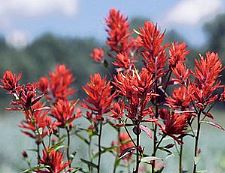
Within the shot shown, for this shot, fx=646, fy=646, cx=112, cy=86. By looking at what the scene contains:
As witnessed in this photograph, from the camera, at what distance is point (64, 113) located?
3020 millimetres

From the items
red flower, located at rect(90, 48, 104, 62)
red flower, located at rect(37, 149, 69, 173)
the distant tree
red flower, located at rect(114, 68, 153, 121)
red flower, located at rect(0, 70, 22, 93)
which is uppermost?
the distant tree

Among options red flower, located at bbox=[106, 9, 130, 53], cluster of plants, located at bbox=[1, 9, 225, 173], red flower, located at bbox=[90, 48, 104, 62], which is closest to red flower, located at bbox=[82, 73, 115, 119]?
cluster of plants, located at bbox=[1, 9, 225, 173]

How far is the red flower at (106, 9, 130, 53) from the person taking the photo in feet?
10.8

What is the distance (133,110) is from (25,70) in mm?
61566

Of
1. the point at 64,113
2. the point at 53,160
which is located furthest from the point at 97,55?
the point at 53,160

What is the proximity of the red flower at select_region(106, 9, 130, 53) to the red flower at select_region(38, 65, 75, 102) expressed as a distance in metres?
0.41

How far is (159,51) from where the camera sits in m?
2.57

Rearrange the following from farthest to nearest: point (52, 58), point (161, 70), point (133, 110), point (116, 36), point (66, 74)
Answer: point (52, 58) < point (66, 74) < point (116, 36) < point (161, 70) < point (133, 110)

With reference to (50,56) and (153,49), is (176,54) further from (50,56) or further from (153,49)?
(50,56)

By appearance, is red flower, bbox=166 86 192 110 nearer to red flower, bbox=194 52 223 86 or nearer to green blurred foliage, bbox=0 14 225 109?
red flower, bbox=194 52 223 86

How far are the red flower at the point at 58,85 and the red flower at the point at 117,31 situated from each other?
41cm

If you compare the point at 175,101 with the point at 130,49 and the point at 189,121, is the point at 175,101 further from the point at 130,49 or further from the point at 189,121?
the point at 130,49

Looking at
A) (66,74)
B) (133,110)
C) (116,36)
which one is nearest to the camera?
(133,110)

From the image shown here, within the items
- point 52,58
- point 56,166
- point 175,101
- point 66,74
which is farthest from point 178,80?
point 52,58
